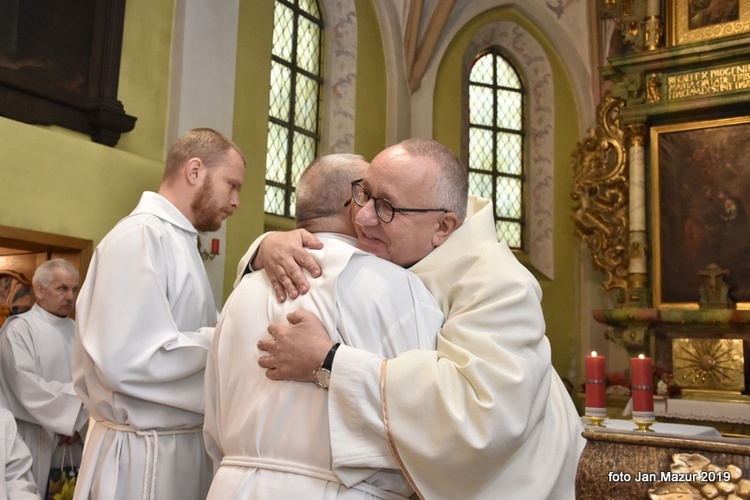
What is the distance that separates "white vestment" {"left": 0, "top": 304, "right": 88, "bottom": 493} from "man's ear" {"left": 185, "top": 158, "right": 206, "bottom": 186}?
218 cm

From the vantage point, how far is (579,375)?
415 inches

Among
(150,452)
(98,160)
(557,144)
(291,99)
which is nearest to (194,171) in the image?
(150,452)

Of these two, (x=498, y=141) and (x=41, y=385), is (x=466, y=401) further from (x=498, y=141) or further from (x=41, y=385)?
(x=498, y=141)

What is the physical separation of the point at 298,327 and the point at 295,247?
237 millimetres

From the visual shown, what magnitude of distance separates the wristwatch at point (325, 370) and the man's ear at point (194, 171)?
64.4 inches

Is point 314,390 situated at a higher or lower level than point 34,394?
higher

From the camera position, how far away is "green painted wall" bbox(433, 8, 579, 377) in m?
10.5

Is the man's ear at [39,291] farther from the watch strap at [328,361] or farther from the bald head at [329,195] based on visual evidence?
the watch strap at [328,361]

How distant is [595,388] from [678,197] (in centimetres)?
598

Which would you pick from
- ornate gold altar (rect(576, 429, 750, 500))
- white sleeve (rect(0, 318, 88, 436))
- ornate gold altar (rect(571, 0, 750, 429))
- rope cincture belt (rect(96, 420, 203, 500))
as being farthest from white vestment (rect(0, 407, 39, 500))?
ornate gold altar (rect(571, 0, 750, 429))

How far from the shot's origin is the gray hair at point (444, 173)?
195 centimetres

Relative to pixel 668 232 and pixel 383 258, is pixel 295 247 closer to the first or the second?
pixel 383 258

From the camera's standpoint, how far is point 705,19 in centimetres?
916

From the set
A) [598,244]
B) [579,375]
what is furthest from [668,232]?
[579,375]
